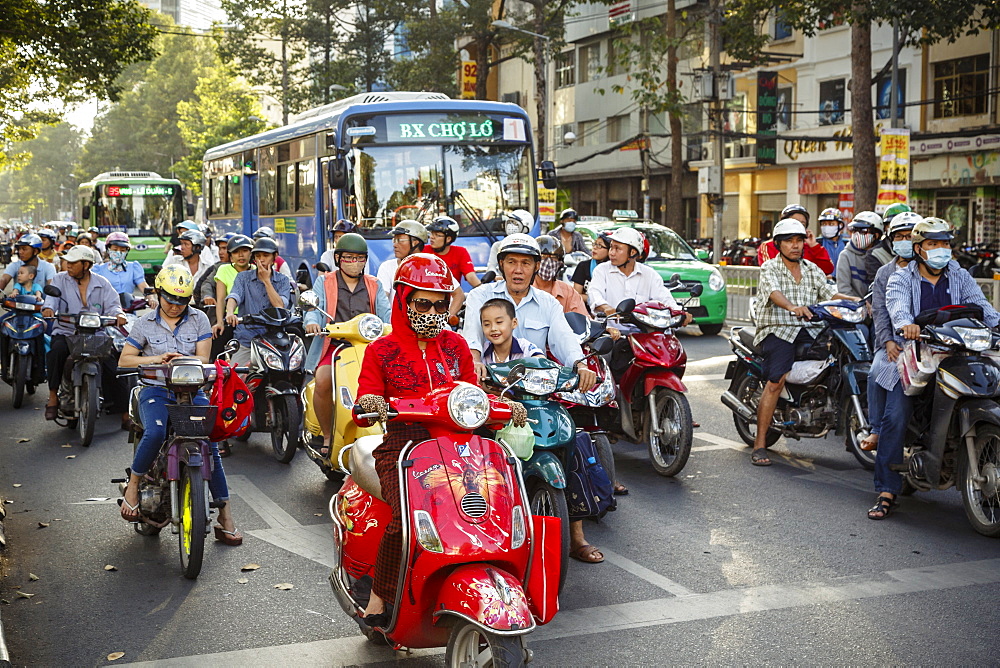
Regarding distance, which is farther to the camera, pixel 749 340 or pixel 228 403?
pixel 749 340

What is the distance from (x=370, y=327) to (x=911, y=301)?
3.35 m

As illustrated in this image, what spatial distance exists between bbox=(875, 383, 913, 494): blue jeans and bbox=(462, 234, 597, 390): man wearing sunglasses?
212cm

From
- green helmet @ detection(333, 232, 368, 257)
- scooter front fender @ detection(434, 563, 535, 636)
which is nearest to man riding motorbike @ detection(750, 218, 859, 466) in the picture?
green helmet @ detection(333, 232, 368, 257)

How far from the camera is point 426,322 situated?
4.51 metres

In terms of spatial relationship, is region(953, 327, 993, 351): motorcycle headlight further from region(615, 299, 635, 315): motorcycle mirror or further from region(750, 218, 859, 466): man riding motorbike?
region(615, 299, 635, 315): motorcycle mirror

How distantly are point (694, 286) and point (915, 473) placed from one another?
210cm

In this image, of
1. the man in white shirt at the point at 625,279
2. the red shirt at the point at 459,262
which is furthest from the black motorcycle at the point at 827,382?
the red shirt at the point at 459,262

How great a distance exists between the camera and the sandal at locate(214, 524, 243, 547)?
6.62 meters

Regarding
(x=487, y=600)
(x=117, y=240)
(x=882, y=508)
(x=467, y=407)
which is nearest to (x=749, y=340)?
(x=882, y=508)

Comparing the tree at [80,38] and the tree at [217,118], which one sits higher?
the tree at [217,118]

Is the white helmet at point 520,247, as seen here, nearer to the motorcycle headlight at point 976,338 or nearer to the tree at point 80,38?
the motorcycle headlight at point 976,338

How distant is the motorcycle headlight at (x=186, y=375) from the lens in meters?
5.96

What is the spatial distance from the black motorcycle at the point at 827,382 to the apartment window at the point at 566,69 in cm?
4501

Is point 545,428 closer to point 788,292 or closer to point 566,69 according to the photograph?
point 788,292
